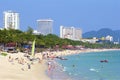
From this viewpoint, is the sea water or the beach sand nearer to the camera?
the beach sand

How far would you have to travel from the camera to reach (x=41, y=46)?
336 feet

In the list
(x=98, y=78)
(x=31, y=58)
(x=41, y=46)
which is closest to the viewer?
(x=98, y=78)

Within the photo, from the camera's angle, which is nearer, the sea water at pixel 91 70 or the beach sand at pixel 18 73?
the beach sand at pixel 18 73

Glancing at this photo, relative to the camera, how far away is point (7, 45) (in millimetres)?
74188

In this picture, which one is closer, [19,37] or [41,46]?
[19,37]

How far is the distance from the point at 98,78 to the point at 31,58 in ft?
60.4

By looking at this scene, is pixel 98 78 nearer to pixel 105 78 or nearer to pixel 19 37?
pixel 105 78

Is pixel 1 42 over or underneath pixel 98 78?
over

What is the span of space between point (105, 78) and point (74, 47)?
11354cm

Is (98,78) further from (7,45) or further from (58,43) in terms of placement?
(58,43)

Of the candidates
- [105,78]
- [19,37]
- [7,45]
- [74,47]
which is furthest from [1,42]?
[74,47]

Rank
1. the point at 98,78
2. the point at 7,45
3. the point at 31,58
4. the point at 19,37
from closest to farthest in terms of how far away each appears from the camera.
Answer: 1. the point at 98,78
2. the point at 31,58
3. the point at 7,45
4. the point at 19,37

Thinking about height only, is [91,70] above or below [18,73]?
below

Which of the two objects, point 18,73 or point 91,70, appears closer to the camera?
point 18,73
